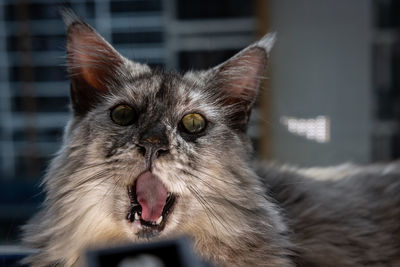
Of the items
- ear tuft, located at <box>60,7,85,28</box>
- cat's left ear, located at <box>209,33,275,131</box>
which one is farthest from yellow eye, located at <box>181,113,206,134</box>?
ear tuft, located at <box>60,7,85,28</box>

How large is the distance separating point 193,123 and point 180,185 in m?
0.21

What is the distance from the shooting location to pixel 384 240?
131cm

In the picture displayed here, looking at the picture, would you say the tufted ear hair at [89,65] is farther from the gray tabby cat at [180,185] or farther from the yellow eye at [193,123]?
the yellow eye at [193,123]

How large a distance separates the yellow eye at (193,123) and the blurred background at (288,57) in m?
0.44

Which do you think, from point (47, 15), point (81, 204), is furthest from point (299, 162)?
point (47, 15)

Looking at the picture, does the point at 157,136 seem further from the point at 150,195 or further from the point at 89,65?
the point at 89,65

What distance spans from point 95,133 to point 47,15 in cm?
90

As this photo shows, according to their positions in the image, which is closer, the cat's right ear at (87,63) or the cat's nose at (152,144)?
the cat's nose at (152,144)

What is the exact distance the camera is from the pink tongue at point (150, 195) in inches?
38.6

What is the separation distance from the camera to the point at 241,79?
126cm

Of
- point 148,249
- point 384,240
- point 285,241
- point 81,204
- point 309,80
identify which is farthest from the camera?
point 309,80

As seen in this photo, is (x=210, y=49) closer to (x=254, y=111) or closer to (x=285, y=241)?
(x=254, y=111)

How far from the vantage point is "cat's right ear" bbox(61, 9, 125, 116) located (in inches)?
46.8

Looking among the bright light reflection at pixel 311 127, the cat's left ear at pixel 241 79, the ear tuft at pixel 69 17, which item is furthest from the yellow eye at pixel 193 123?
the bright light reflection at pixel 311 127
